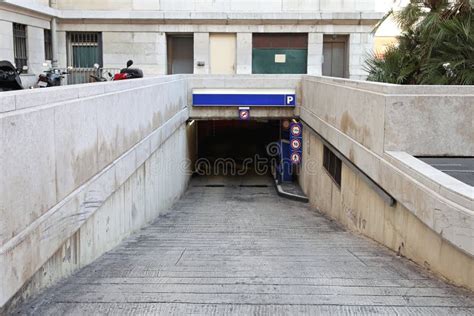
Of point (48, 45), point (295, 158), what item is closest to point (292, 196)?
point (295, 158)

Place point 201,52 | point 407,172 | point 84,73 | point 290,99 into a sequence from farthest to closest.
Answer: point 201,52 → point 84,73 → point 290,99 → point 407,172

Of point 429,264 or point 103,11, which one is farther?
point 103,11

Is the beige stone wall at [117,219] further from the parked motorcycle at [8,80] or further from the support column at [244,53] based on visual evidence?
the support column at [244,53]

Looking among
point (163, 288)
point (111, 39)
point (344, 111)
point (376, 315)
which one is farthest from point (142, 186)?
point (111, 39)

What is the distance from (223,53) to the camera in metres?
25.0

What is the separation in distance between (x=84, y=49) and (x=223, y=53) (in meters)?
6.24

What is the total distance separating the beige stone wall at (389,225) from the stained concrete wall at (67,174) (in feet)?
11.2

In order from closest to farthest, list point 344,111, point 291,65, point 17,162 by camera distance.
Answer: point 17,162
point 344,111
point 291,65

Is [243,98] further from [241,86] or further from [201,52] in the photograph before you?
[201,52]

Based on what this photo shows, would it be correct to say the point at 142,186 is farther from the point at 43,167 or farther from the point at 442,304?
the point at 442,304

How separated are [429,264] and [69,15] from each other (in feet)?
70.7

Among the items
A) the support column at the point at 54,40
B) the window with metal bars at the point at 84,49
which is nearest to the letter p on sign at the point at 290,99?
the window with metal bars at the point at 84,49

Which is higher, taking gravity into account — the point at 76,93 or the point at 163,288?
the point at 76,93

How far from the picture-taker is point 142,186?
9.34m
